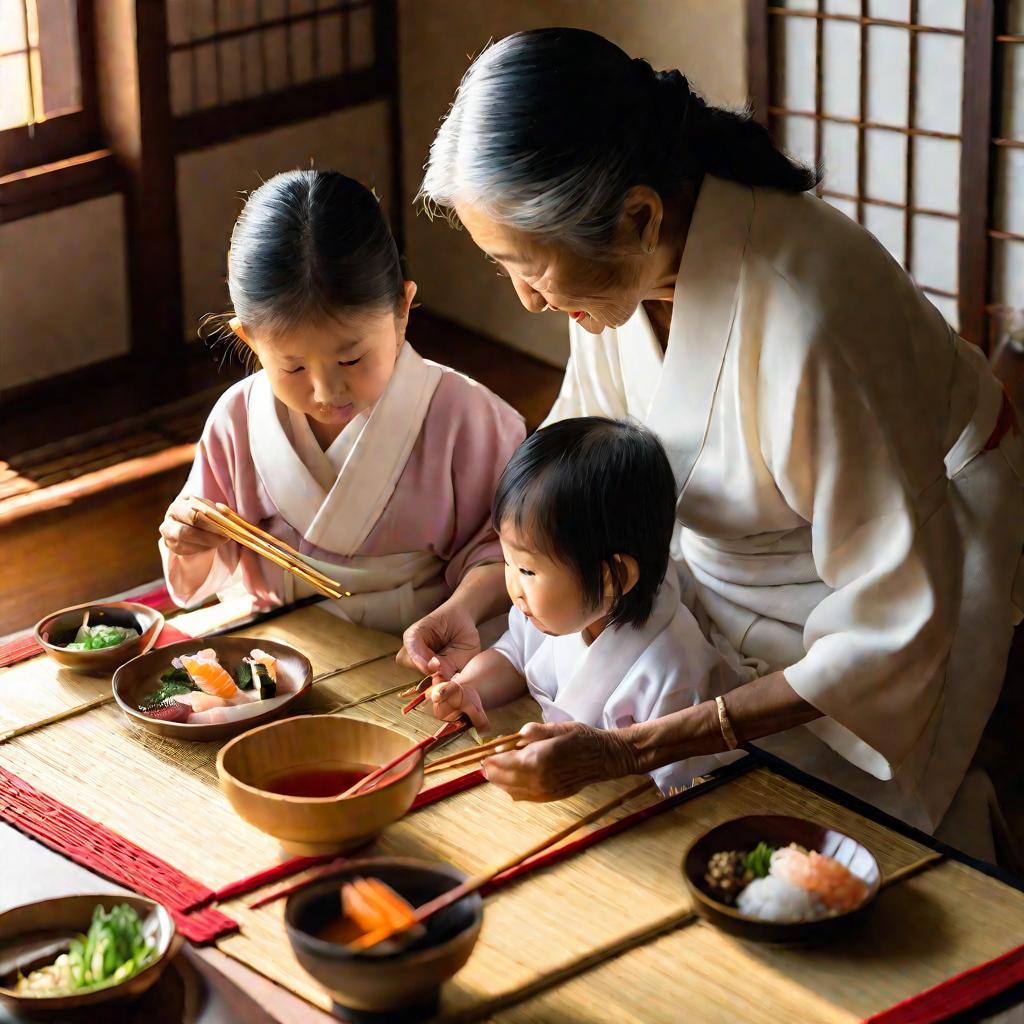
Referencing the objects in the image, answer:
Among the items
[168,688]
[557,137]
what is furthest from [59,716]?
[557,137]

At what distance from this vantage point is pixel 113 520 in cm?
420

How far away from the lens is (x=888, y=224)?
14.9 feet

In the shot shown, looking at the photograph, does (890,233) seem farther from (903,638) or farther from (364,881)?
(364,881)

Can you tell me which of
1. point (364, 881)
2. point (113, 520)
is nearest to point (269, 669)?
point (364, 881)

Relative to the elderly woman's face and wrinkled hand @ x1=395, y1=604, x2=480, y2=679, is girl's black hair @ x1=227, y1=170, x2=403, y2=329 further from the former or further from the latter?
wrinkled hand @ x1=395, y1=604, x2=480, y2=679

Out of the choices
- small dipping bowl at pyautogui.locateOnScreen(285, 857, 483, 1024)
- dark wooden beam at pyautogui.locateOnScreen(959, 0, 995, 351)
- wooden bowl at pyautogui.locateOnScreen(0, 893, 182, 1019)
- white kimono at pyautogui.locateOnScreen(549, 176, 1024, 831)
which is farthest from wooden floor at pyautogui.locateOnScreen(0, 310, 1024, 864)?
wooden bowl at pyautogui.locateOnScreen(0, 893, 182, 1019)

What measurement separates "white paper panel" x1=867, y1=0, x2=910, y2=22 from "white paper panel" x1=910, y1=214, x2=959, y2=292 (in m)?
0.55

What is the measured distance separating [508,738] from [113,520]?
2655 millimetres

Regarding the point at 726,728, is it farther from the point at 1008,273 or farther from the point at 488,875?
the point at 1008,273

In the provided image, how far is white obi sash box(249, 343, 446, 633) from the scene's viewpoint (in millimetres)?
2355

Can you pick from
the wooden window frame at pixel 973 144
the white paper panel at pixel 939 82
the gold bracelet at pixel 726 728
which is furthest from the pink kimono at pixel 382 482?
the white paper panel at pixel 939 82

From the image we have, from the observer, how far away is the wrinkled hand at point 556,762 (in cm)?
174

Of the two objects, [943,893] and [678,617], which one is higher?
[678,617]

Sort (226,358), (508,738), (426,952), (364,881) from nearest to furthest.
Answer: (426,952)
(364,881)
(508,738)
(226,358)
